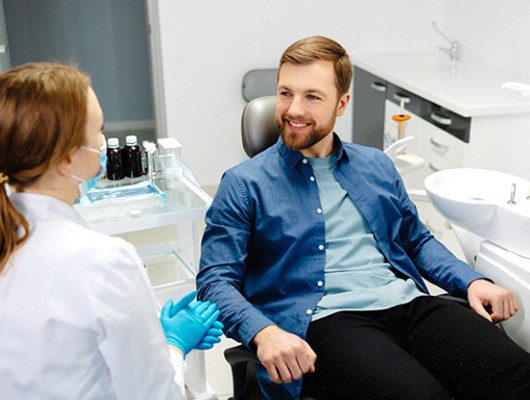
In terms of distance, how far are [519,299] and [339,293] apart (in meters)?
0.43

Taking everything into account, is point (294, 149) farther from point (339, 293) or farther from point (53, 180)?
point (53, 180)

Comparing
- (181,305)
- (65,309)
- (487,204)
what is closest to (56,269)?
(65,309)

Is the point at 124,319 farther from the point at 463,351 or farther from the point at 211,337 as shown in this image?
the point at 463,351

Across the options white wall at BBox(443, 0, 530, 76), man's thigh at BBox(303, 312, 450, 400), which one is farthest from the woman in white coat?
white wall at BBox(443, 0, 530, 76)

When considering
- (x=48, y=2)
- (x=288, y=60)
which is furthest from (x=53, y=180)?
(x=48, y=2)

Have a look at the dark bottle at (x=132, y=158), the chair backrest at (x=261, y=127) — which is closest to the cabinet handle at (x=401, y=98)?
the chair backrest at (x=261, y=127)

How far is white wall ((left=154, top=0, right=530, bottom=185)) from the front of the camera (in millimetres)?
3574

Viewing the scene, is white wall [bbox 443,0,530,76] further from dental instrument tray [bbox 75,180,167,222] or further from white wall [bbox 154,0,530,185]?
dental instrument tray [bbox 75,180,167,222]

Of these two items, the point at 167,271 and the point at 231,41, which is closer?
the point at 167,271

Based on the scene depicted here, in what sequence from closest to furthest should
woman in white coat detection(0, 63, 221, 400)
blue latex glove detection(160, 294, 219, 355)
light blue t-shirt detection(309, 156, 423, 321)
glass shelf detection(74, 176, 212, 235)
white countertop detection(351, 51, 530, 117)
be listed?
1. woman in white coat detection(0, 63, 221, 400)
2. blue latex glove detection(160, 294, 219, 355)
3. light blue t-shirt detection(309, 156, 423, 321)
4. glass shelf detection(74, 176, 212, 235)
5. white countertop detection(351, 51, 530, 117)

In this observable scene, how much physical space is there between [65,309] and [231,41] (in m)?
2.83

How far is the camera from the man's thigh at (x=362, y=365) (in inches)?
55.9

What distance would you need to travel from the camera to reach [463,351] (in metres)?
1.55

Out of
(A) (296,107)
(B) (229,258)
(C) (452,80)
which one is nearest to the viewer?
(B) (229,258)
